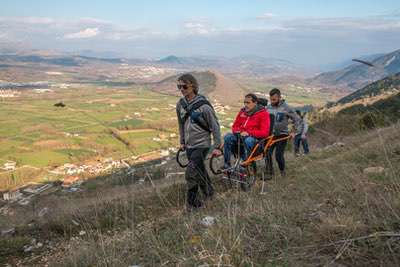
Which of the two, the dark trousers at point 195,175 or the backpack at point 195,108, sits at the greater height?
the backpack at point 195,108

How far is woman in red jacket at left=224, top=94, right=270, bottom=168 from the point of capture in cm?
695

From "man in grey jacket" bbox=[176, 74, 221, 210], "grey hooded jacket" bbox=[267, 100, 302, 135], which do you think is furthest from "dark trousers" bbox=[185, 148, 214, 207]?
"grey hooded jacket" bbox=[267, 100, 302, 135]

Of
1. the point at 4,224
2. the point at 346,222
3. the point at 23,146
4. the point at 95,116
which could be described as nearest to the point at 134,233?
the point at 346,222

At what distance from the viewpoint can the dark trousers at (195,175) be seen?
5.87 m

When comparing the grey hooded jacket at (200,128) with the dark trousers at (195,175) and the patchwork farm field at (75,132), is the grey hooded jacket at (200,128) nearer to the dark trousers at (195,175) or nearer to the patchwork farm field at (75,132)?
the dark trousers at (195,175)

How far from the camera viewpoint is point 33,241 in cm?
621

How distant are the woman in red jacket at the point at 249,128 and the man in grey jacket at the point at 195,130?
1.01 meters

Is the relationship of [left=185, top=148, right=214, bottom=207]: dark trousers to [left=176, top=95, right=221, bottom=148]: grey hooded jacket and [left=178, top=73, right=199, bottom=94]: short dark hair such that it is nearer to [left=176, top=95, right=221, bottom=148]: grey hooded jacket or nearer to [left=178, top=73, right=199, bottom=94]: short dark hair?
[left=176, top=95, right=221, bottom=148]: grey hooded jacket

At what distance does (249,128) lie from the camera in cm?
702

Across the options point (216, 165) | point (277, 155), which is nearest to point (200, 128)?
point (216, 165)

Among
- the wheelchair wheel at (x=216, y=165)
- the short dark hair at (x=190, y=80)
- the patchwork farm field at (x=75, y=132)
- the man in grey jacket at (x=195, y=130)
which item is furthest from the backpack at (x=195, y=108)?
the patchwork farm field at (x=75, y=132)

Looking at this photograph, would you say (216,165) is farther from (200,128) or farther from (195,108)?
(195,108)

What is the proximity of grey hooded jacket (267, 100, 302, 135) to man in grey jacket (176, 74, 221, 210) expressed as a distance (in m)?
2.65

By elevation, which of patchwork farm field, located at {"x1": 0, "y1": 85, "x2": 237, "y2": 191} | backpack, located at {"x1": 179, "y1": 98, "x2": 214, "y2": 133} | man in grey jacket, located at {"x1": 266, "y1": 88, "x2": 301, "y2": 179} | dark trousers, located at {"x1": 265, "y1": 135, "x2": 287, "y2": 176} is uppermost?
backpack, located at {"x1": 179, "y1": 98, "x2": 214, "y2": 133}
